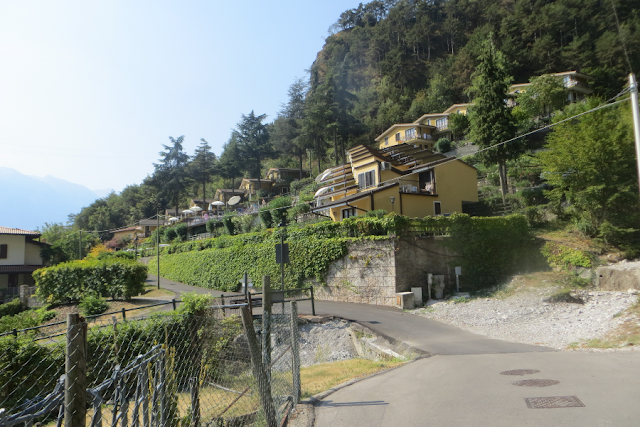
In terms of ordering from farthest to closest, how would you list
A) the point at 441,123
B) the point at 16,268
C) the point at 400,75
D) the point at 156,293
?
the point at 400,75
the point at 441,123
the point at 16,268
the point at 156,293

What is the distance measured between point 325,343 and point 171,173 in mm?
65123

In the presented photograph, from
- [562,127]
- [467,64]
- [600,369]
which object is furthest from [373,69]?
[600,369]

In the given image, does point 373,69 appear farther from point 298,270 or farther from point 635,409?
point 635,409

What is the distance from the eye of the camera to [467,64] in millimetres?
70562

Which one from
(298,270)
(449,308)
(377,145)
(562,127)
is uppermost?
(377,145)

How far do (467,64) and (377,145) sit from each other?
21449 mm

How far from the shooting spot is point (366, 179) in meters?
33.6

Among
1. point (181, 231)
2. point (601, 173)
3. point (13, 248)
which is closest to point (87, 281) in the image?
point (13, 248)

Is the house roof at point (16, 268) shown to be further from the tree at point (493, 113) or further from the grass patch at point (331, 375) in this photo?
the tree at point (493, 113)

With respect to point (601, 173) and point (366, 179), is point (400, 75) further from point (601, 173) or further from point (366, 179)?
point (601, 173)

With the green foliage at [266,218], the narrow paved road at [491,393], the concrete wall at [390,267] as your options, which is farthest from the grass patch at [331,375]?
the green foliage at [266,218]

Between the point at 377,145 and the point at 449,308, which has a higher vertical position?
the point at 377,145

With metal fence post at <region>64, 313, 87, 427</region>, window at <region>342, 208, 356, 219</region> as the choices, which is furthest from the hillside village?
window at <region>342, 208, 356, 219</region>

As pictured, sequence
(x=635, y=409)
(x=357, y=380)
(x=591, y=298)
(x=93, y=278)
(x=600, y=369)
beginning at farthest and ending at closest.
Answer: (x=93, y=278) < (x=591, y=298) < (x=357, y=380) < (x=600, y=369) < (x=635, y=409)
